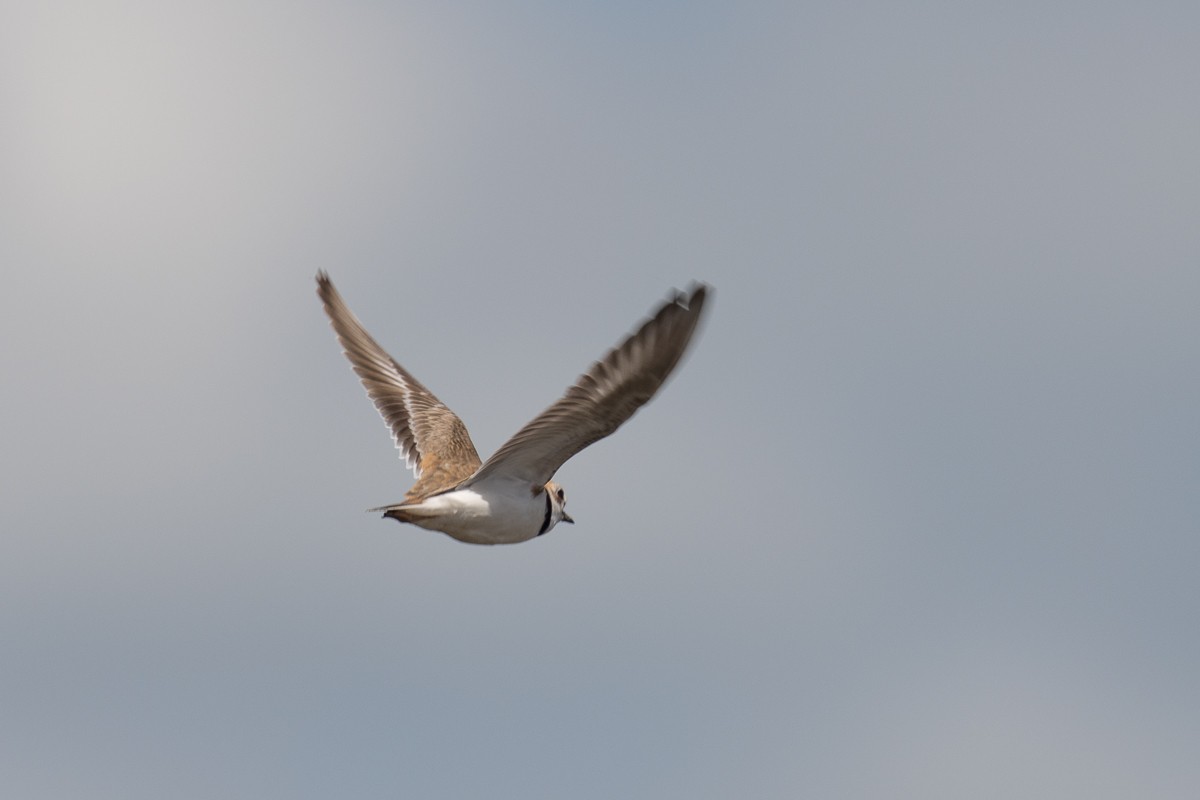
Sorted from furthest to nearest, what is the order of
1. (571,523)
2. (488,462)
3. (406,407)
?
(406,407), (571,523), (488,462)

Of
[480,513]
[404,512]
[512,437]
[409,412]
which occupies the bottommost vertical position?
[404,512]

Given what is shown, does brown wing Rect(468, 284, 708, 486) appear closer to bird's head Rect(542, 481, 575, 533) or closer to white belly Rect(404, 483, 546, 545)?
white belly Rect(404, 483, 546, 545)

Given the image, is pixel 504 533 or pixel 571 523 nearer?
pixel 504 533

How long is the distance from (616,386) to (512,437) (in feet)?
3.56

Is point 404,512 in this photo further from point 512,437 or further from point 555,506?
point 555,506

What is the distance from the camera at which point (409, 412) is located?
62.4 feet

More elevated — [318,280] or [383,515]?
[318,280]

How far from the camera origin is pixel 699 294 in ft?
41.6

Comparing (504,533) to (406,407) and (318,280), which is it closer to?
(406,407)

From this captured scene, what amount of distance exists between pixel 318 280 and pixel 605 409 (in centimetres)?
758

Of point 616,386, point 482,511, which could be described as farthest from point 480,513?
point 616,386

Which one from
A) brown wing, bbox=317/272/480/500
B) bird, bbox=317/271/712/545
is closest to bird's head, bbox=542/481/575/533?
bird, bbox=317/271/712/545

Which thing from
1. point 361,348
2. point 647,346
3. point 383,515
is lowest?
point 383,515

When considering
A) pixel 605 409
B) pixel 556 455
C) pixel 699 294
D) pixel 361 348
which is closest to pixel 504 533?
pixel 556 455
